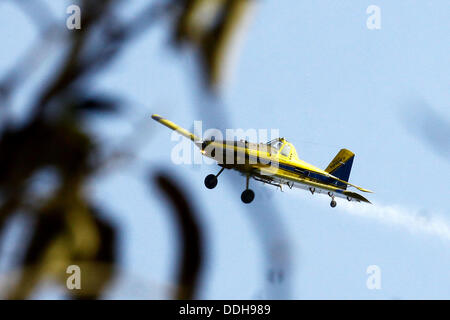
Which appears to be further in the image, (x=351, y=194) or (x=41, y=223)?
(x=351, y=194)

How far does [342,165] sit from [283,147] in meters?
10.1

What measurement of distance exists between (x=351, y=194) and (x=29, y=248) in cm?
2503

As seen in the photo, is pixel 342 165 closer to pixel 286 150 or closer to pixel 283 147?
pixel 286 150

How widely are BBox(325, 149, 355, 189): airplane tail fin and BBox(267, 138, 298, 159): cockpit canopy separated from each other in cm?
841

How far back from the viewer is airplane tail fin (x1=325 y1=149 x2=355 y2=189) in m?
32.2

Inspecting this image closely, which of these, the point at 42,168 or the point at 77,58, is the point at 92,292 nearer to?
the point at 42,168

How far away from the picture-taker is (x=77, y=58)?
1192 millimetres

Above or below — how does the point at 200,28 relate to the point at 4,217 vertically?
above

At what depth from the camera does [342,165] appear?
3266cm

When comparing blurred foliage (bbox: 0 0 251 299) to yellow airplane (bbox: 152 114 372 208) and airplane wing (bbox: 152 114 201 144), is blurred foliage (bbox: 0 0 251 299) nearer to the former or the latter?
airplane wing (bbox: 152 114 201 144)

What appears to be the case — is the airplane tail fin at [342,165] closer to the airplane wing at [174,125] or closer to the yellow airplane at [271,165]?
the yellow airplane at [271,165]

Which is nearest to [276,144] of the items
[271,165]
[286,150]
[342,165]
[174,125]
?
[286,150]
